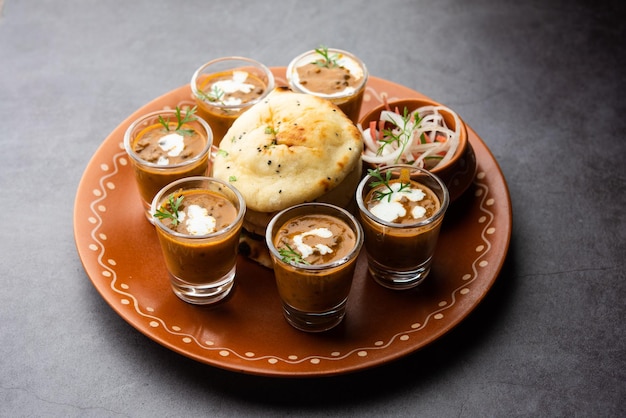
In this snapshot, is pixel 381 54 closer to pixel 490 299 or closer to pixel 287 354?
pixel 490 299

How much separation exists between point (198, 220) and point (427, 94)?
9.87ft

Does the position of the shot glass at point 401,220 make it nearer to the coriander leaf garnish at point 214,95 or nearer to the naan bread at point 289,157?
the naan bread at point 289,157

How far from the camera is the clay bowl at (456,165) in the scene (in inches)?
211

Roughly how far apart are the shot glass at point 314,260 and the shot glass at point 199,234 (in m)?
0.29

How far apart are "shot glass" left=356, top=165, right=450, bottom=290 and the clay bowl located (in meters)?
0.35

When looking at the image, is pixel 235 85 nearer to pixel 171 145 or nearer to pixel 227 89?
pixel 227 89

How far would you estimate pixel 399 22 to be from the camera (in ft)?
25.3

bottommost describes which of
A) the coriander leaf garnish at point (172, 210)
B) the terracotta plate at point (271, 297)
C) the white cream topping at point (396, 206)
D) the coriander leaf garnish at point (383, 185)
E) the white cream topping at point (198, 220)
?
the terracotta plate at point (271, 297)

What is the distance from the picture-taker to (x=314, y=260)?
445 centimetres

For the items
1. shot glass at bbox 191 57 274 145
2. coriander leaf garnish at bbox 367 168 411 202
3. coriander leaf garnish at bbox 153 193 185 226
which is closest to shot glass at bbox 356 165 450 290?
coriander leaf garnish at bbox 367 168 411 202

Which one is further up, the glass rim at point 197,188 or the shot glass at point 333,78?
the glass rim at point 197,188

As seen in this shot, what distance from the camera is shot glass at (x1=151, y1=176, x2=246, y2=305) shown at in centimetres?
461

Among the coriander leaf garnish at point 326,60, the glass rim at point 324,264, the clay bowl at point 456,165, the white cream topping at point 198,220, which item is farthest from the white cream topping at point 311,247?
the coriander leaf garnish at point 326,60

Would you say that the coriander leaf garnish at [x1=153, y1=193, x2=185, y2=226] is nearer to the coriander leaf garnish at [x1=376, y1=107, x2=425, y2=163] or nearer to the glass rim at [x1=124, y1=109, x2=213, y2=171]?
the glass rim at [x1=124, y1=109, x2=213, y2=171]
